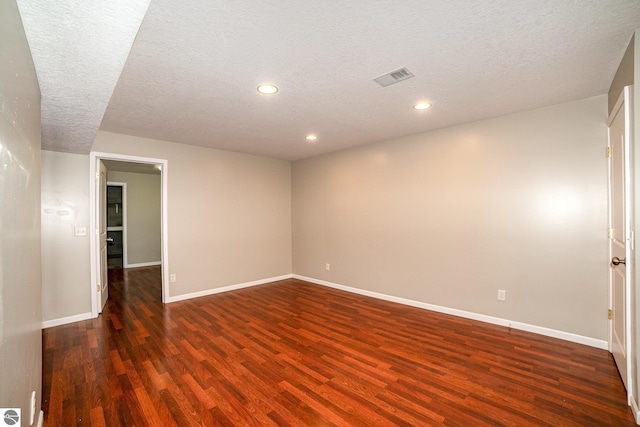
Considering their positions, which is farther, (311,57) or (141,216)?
(141,216)

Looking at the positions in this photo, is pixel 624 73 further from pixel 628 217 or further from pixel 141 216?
pixel 141 216

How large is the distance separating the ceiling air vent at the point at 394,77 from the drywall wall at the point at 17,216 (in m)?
2.15

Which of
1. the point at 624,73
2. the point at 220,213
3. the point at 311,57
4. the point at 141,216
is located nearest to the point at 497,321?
the point at 624,73

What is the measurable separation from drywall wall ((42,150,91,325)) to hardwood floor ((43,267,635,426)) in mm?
357

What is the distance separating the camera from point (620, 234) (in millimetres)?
2281

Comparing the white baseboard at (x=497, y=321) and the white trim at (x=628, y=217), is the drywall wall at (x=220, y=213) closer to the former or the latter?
the white baseboard at (x=497, y=321)

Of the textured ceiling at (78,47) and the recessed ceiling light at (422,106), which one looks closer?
the textured ceiling at (78,47)

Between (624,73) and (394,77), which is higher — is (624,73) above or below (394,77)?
below

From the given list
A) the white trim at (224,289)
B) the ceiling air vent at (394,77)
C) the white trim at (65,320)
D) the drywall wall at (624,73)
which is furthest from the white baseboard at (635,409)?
the white trim at (65,320)

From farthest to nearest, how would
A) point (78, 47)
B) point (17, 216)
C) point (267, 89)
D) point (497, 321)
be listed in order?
point (497, 321), point (267, 89), point (78, 47), point (17, 216)

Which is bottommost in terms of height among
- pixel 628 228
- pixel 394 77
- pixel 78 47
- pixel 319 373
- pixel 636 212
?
pixel 319 373

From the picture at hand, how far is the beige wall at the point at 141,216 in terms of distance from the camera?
728cm

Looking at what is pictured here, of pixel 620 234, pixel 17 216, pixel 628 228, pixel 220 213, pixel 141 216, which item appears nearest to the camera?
pixel 17 216

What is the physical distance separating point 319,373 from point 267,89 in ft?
8.27
